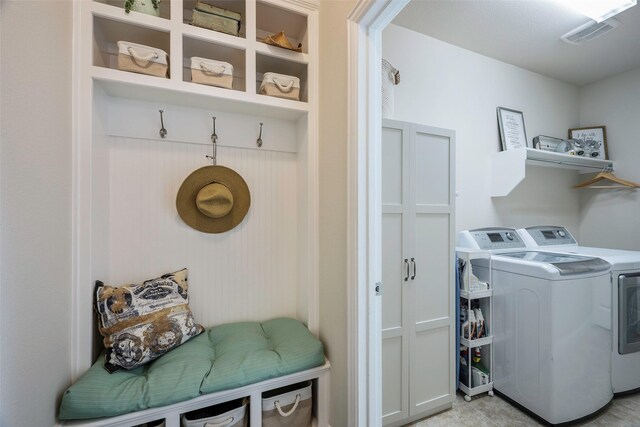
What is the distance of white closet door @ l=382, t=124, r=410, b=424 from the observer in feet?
4.84

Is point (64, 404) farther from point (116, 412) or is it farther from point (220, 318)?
point (220, 318)

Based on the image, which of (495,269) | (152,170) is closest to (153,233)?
(152,170)

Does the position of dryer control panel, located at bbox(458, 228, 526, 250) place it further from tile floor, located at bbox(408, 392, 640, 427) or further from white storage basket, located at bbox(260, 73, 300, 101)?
white storage basket, located at bbox(260, 73, 300, 101)

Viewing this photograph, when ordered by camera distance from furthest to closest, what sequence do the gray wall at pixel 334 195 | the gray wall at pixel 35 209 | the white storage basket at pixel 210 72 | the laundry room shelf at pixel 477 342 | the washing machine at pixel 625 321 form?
the laundry room shelf at pixel 477 342, the washing machine at pixel 625 321, the white storage basket at pixel 210 72, the gray wall at pixel 334 195, the gray wall at pixel 35 209

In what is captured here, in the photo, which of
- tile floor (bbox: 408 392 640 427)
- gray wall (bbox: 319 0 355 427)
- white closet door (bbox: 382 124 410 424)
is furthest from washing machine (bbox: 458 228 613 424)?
gray wall (bbox: 319 0 355 427)

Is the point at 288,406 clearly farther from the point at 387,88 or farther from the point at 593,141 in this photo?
the point at 593,141

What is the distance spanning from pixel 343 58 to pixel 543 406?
2331 millimetres

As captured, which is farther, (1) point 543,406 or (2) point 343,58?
(1) point 543,406

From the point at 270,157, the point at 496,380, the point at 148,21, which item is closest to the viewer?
the point at 148,21

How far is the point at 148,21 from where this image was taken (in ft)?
4.01

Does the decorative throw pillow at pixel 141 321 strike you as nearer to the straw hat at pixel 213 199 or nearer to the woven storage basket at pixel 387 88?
the straw hat at pixel 213 199

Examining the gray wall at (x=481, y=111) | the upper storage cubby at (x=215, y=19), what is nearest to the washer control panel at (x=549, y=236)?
the gray wall at (x=481, y=111)

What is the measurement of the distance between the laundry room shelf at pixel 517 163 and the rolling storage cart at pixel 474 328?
2.52ft

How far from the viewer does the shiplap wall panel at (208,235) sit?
138cm
